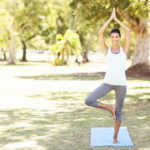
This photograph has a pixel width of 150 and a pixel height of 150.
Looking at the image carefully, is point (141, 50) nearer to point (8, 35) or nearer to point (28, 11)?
point (28, 11)

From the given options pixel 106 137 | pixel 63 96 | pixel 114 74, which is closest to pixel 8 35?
pixel 63 96

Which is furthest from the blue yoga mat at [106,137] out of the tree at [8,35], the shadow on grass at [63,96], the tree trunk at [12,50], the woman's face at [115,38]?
the tree trunk at [12,50]

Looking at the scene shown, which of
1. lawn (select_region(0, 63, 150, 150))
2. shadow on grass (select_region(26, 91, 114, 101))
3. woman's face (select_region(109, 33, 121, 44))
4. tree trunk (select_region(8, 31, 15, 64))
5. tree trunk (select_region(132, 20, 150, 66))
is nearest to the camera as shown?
woman's face (select_region(109, 33, 121, 44))

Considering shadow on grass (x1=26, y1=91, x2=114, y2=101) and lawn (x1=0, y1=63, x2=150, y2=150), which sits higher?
lawn (x1=0, y1=63, x2=150, y2=150)

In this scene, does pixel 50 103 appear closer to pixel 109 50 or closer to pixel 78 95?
pixel 78 95

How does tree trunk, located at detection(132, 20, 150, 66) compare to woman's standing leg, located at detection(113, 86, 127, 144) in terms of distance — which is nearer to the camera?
woman's standing leg, located at detection(113, 86, 127, 144)

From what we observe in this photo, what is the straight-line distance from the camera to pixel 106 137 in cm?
750

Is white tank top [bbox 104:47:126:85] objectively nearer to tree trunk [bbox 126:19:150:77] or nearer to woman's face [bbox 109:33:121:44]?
woman's face [bbox 109:33:121:44]

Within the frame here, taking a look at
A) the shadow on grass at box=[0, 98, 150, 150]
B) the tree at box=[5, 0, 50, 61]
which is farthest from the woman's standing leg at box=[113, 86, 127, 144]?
the tree at box=[5, 0, 50, 61]

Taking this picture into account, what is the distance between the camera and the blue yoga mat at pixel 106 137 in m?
7.01

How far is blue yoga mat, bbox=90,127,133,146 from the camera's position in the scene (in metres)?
7.01

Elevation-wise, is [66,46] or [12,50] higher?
[66,46]

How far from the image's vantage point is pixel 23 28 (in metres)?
54.1

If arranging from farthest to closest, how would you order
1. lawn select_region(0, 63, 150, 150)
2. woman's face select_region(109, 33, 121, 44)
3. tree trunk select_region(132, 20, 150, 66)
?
tree trunk select_region(132, 20, 150, 66) → lawn select_region(0, 63, 150, 150) → woman's face select_region(109, 33, 121, 44)
